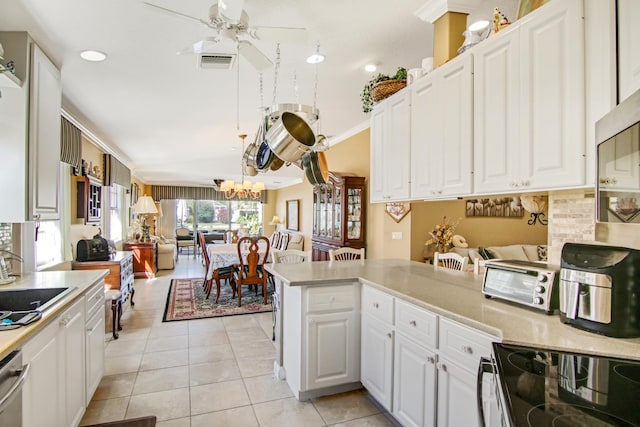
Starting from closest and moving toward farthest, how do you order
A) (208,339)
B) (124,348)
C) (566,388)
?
(566,388)
(124,348)
(208,339)

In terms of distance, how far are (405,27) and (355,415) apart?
2.74 metres

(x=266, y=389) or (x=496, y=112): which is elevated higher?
(x=496, y=112)

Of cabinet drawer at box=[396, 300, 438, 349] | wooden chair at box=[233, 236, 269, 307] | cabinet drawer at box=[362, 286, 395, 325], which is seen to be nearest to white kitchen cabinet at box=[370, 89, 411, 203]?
cabinet drawer at box=[362, 286, 395, 325]

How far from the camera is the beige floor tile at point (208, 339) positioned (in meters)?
3.51

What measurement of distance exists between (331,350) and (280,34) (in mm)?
2086

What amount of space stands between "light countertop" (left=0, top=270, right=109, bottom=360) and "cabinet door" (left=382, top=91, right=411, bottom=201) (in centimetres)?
225

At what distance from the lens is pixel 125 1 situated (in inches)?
74.4

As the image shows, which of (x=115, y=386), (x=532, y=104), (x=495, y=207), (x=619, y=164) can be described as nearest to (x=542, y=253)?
(x=495, y=207)

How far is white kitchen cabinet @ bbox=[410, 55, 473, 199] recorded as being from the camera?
198cm

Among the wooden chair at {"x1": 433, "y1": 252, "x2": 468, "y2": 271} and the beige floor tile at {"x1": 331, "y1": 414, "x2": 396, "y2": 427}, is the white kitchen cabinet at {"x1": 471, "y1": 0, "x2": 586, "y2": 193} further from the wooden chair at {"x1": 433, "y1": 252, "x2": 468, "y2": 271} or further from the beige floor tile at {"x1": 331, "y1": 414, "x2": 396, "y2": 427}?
the beige floor tile at {"x1": 331, "y1": 414, "x2": 396, "y2": 427}

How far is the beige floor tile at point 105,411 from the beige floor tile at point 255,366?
0.89 m

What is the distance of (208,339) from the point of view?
11.9 ft

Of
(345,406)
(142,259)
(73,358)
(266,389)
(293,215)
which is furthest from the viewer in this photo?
(293,215)

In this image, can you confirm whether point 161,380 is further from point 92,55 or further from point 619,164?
point 619,164
